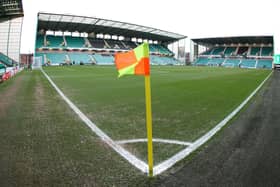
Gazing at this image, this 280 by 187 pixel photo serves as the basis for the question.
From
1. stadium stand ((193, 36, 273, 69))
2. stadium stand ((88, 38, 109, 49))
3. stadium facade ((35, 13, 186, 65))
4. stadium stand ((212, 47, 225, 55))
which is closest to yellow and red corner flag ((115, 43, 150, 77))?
stadium facade ((35, 13, 186, 65))

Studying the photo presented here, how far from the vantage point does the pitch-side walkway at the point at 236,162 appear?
3035mm

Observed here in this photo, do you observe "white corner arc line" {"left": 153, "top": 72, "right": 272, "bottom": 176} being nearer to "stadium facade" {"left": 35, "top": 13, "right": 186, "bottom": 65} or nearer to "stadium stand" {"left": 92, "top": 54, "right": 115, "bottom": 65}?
"stadium facade" {"left": 35, "top": 13, "right": 186, "bottom": 65}

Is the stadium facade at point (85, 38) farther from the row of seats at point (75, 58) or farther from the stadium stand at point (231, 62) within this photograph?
the stadium stand at point (231, 62)

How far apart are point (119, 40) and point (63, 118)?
80436mm

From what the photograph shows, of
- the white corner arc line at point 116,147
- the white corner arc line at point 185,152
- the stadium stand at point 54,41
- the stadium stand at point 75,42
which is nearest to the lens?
the white corner arc line at point 185,152

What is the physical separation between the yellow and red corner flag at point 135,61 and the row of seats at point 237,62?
3306 inches

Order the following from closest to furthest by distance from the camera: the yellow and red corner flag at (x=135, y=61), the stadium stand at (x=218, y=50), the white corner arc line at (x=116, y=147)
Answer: the yellow and red corner flag at (x=135, y=61), the white corner arc line at (x=116, y=147), the stadium stand at (x=218, y=50)

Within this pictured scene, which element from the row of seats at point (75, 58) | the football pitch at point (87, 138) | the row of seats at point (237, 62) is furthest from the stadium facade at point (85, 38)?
the football pitch at point (87, 138)

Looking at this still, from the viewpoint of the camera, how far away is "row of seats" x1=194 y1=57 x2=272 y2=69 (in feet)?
253

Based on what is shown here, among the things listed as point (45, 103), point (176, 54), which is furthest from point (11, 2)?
point (176, 54)

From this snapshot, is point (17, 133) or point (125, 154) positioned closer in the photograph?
point (125, 154)

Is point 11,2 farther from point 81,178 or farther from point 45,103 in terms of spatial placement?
point 81,178

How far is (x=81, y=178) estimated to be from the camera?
3078 millimetres

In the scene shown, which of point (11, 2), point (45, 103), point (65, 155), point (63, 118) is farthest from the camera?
point (11, 2)
